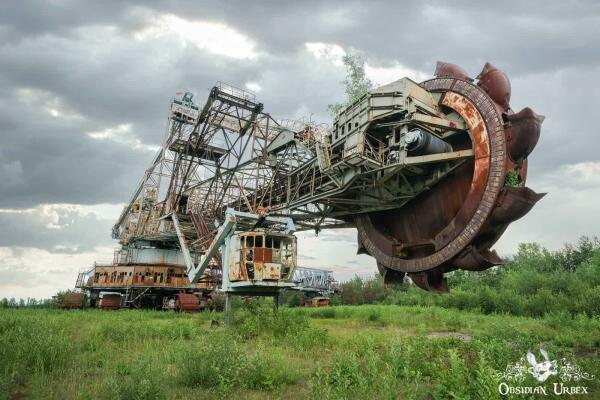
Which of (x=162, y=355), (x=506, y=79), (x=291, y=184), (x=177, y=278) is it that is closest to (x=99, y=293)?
(x=177, y=278)

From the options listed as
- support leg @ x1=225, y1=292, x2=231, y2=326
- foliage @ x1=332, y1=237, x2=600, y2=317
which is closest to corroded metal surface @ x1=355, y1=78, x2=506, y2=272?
support leg @ x1=225, y1=292, x2=231, y2=326

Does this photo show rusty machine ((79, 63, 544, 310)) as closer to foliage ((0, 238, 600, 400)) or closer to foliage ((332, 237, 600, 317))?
foliage ((0, 238, 600, 400))

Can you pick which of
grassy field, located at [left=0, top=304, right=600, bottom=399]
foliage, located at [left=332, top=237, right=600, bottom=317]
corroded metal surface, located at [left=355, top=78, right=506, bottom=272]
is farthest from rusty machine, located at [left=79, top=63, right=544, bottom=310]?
foliage, located at [left=332, top=237, right=600, bottom=317]

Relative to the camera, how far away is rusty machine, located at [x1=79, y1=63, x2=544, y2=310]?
1075 centimetres

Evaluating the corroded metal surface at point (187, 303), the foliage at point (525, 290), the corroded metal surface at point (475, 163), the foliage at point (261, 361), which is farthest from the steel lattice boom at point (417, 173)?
the foliage at point (525, 290)

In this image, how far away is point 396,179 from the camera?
13125mm

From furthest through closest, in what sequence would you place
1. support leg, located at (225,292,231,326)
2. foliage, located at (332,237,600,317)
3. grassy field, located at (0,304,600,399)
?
foliage, located at (332,237,600,317), support leg, located at (225,292,231,326), grassy field, located at (0,304,600,399)

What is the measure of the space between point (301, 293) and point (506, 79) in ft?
104

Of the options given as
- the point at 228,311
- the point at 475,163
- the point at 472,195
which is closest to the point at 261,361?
the point at 472,195

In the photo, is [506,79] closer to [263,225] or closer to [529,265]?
[263,225]

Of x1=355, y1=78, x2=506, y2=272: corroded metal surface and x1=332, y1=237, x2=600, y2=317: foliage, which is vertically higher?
x1=355, y1=78, x2=506, y2=272: corroded metal surface

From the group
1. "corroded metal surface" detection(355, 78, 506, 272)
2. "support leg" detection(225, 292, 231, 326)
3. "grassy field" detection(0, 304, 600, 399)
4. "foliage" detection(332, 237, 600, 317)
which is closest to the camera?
"grassy field" detection(0, 304, 600, 399)

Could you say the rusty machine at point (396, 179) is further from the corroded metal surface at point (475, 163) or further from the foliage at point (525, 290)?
the foliage at point (525, 290)

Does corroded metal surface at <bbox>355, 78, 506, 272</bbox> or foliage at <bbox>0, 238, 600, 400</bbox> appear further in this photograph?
corroded metal surface at <bbox>355, 78, 506, 272</bbox>
